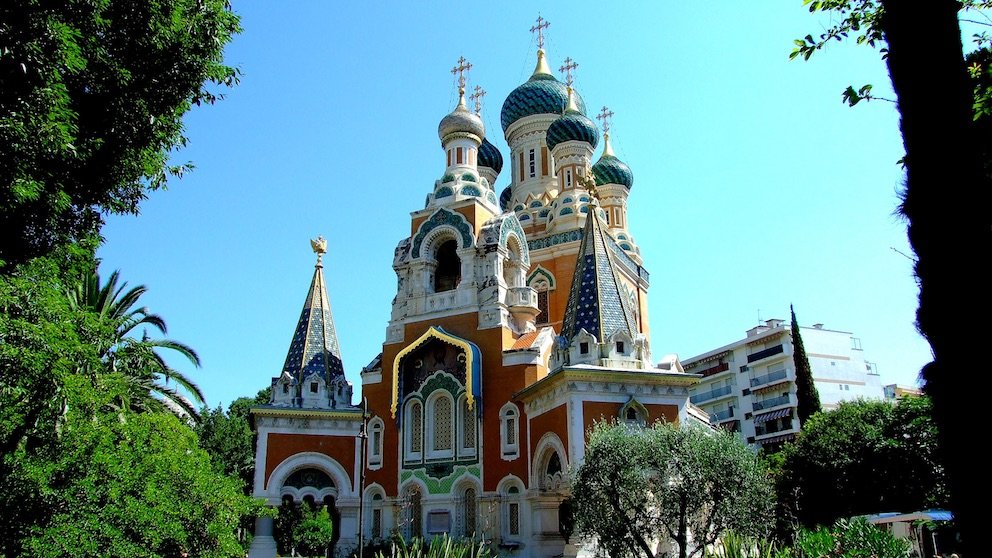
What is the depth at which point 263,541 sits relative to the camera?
2203 cm

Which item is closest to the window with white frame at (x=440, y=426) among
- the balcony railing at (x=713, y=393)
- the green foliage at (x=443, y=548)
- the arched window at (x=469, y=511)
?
the arched window at (x=469, y=511)

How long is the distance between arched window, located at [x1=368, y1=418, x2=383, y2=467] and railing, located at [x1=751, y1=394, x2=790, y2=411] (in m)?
28.5

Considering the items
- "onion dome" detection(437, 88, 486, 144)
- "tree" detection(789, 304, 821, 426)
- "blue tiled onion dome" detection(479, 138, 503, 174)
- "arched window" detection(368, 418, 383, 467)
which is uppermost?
"blue tiled onion dome" detection(479, 138, 503, 174)

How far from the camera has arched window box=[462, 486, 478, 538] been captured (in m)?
21.0

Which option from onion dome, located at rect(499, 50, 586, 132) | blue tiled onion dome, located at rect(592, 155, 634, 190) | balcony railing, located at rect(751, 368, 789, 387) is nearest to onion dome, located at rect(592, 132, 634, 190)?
blue tiled onion dome, located at rect(592, 155, 634, 190)

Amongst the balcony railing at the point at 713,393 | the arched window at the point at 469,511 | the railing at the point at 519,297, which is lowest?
the arched window at the point at 469,511

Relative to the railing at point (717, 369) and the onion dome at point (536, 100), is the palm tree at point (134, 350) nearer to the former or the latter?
the onion dome at point (536, 100)

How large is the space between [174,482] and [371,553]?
329 inches

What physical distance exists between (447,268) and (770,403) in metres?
27.0

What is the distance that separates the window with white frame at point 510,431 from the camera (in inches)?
818

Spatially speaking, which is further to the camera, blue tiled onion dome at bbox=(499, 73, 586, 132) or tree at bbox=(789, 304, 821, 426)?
blue tiled onion dome at bbox=(499, 73, 586, 132)

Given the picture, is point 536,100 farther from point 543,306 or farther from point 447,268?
point 447,268

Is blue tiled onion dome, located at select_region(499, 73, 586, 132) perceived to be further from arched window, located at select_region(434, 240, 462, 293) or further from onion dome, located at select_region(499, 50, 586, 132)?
arched window, located at select_region(434, 240, 462, 293)

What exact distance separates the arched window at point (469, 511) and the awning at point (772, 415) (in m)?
27.3
